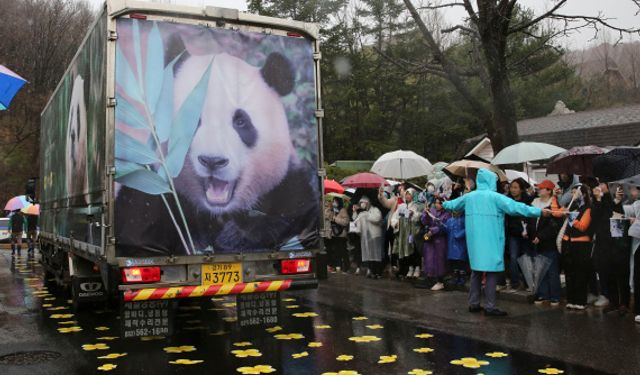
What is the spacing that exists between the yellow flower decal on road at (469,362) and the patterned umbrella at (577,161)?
4797mm

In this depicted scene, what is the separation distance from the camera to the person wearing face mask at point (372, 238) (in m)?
12.6

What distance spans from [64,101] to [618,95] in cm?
4537

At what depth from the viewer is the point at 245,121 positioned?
6.50m

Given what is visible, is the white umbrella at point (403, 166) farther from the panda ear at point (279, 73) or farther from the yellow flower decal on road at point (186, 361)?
the yellow flower decal on road at point (186, 361)

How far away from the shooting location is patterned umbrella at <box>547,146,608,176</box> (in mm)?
9422

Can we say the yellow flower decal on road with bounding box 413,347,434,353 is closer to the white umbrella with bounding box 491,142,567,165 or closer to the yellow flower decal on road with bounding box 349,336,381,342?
the yellow flower decal on road with bounding box 349,336,381,342

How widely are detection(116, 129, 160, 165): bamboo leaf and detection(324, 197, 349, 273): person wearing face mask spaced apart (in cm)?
806

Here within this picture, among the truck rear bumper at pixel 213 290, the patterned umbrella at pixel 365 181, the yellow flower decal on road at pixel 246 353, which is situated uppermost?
the patterned umbrella at pixel 365 181

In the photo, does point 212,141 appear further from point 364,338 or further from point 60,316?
point 60,316

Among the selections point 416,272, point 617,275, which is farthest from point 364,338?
point 416,272

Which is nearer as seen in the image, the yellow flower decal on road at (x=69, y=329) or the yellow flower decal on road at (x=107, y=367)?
the yellow flower decal on road at (x=107, y=367)

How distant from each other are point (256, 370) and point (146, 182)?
7.07 feet

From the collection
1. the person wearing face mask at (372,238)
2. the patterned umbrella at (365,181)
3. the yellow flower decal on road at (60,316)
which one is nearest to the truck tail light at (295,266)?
the yellow flower decal on road at (60,316)

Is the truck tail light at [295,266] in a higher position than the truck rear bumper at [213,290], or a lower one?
higher
